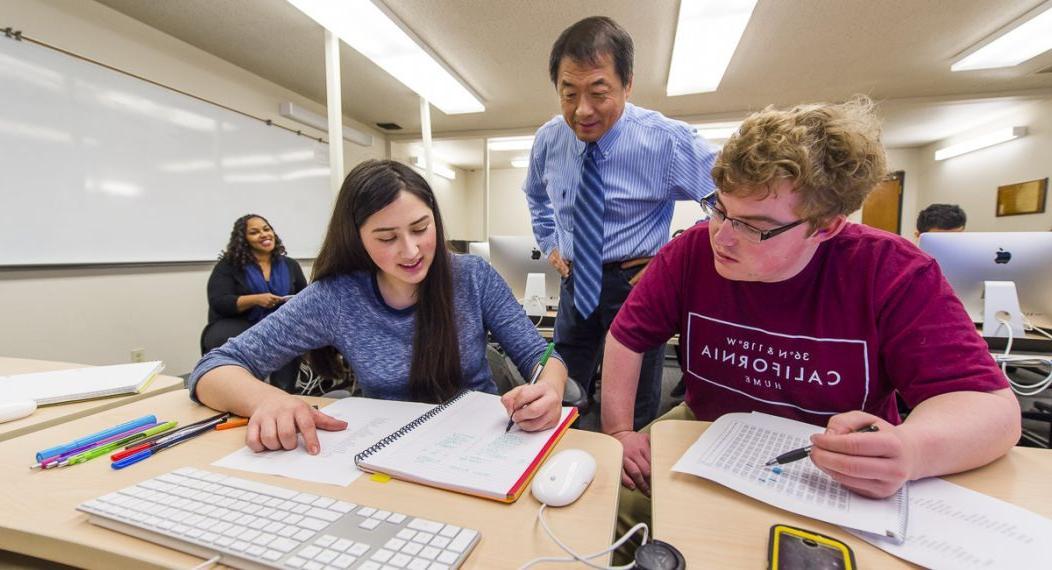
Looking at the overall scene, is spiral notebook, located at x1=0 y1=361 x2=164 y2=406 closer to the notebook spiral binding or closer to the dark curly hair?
the notebook spiral binding

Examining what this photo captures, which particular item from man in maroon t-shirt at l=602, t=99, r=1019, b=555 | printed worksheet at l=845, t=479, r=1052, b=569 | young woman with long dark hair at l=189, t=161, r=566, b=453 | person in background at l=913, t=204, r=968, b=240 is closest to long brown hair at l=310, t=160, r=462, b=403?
young woman with long dark hair at l=189, t=161, r=566, b=453

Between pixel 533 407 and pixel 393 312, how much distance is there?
0.51 metres

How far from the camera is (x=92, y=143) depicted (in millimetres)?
2596

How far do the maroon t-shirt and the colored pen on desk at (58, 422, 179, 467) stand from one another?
3.02ft

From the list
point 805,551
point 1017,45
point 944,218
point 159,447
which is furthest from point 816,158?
point 1017,45

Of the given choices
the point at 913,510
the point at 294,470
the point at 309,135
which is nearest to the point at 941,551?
the point at 913,510

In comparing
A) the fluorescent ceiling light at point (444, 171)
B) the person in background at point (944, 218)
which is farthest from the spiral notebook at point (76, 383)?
the fluorescent ceiling light at point (444, 171)

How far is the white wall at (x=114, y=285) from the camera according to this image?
238 cm

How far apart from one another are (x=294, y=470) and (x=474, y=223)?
843cm

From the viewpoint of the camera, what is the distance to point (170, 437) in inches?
29.2

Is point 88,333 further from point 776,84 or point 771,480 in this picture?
point 776,84

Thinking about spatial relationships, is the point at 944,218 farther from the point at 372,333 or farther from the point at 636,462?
the point at 372,333

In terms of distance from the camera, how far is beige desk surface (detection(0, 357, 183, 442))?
0.82 metres

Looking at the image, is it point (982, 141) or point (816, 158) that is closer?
point (816, 158)
